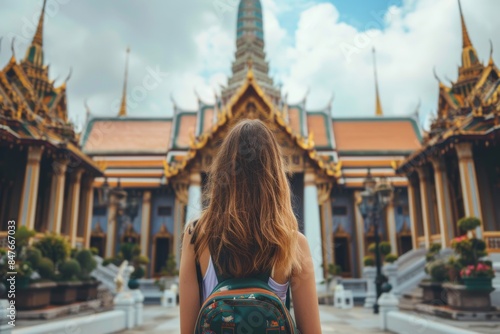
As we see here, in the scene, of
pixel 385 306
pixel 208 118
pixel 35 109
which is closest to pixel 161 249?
pixel 208 118

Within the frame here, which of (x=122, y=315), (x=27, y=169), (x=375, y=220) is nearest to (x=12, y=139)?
(x=27, y=169)

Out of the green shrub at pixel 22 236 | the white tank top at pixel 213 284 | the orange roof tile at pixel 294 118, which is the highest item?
the orange roof tile at pixel 294 118

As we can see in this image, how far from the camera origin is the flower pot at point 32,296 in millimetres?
8352

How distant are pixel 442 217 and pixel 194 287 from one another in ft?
42.1

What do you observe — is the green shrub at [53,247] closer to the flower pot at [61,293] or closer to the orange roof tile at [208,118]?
the flower pot at [61,293]

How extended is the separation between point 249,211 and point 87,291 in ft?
37.3

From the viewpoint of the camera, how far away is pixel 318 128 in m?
21.4

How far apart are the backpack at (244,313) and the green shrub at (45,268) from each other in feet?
30.2

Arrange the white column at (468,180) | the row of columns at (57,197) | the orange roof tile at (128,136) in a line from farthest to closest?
the orange roof tile at (128,136), the row of columns at (57,197), the white column at (468,180)

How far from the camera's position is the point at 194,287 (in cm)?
129

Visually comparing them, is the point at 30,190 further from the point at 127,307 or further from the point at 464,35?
the point at 464,35

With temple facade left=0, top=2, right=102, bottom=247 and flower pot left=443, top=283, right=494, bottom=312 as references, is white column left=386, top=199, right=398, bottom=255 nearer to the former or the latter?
flower pot left=443, top=283, right=494, bottom=312

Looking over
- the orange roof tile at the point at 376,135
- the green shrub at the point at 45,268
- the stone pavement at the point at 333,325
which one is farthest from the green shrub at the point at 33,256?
the orange roof tile at the point at 376,135

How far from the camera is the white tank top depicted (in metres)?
1.23
